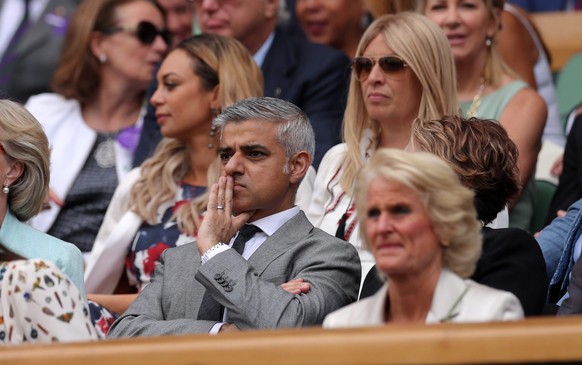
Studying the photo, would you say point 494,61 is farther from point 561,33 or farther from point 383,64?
point 561,33

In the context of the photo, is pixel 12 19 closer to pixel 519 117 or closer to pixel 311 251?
pixel 519 117

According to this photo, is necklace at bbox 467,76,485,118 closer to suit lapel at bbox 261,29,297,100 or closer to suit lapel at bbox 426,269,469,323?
suit lapel at bbox 261,29,297,100

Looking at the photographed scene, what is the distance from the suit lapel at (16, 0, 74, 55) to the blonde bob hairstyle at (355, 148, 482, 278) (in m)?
4.73

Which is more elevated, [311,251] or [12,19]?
[311,251]

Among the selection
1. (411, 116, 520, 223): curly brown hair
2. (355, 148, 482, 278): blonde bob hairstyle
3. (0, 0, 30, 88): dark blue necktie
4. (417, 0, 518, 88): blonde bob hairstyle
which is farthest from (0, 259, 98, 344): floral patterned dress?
(0, 0, 30, 88): dark blue necktie

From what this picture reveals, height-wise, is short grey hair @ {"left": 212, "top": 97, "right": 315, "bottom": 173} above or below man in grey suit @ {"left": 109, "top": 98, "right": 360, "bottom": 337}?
above

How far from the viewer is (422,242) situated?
3.63 meters

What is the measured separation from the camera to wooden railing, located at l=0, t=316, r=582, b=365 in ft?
10.8

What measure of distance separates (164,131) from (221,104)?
27 cm

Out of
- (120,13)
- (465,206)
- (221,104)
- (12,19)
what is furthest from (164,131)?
(12,19)

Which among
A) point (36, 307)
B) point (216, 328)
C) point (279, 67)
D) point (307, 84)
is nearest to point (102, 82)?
point (279, 67)

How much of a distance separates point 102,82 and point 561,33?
9.15ft

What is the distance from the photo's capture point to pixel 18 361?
137 inches

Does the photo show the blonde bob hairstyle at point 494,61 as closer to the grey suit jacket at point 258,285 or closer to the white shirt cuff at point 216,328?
the grey suit jacket at point 258,285
